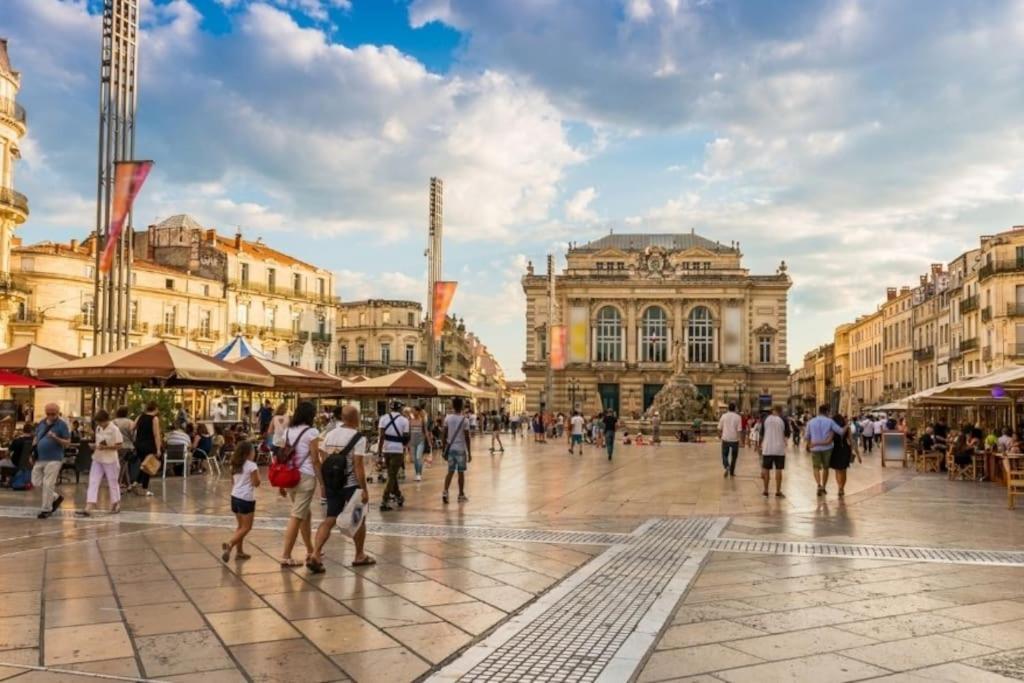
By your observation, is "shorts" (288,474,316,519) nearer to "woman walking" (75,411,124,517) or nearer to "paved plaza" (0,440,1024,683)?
"paved plaza" (0,440,1024,683)

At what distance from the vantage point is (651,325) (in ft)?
254

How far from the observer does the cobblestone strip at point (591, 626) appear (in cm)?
530

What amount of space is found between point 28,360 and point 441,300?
54.8 ft

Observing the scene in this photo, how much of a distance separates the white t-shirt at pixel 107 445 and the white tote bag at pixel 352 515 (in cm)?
530

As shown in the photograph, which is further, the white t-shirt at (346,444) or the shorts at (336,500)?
the white t-shirt at (346,444)

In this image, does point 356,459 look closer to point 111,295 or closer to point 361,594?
point 361,594

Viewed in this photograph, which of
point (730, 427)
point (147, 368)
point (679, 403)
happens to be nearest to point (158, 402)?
point (147, 368)

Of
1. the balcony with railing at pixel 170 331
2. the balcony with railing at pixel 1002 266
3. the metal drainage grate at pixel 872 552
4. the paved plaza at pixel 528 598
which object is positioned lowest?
the metal drainage grate at pixel 872 552

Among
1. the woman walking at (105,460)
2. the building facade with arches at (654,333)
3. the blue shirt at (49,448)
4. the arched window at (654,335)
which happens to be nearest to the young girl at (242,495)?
the woman walking at (105,460)

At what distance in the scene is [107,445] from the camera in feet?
39.6

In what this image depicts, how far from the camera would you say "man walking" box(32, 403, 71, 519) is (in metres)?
11.8

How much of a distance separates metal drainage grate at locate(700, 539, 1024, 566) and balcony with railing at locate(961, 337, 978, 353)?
52890 mm

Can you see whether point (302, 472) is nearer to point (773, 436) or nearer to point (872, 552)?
point (872, 552)

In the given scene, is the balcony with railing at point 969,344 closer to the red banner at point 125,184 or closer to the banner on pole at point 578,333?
the banner on pole at point 578,333
